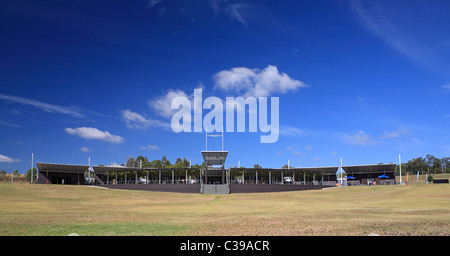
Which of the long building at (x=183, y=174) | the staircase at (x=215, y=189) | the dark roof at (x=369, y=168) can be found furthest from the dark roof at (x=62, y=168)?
the dark roof at (x=369, y=168)

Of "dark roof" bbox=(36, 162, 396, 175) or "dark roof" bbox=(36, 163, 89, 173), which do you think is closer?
"dark roof" bbox=(36, 163, 89, 173)

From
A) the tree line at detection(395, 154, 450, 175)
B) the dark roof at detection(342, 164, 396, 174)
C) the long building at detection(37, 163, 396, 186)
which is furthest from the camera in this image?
the tree line at detection(395, 154, 450, 175)

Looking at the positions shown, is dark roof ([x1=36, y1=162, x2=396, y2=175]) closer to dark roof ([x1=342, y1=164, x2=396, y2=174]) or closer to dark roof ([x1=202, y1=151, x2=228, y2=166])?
dark roof ([x1=342, y1=164, x2=396, y2=174])

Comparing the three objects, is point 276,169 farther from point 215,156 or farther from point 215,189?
point 215,156

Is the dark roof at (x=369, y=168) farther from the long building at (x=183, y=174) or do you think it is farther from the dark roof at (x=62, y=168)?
the dark roof at (x=62, y=168)

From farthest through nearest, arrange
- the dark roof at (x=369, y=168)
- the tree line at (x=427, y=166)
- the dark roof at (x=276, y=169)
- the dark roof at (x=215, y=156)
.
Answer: the tree line at (x=427, y=166)
the dark roof at (x=369, y=168)
the dark roof at (x=276, y=169)
the dark roof at (x=215, y=156)

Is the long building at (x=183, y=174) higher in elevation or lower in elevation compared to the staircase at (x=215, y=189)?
higher

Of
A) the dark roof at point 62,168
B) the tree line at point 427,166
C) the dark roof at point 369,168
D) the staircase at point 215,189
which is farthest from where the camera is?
the tree line at point 427,166

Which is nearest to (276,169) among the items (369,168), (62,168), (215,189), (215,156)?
(215,189)

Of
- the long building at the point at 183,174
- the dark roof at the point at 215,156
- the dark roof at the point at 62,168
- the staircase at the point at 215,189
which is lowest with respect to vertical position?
the staircase at the point at 215,189

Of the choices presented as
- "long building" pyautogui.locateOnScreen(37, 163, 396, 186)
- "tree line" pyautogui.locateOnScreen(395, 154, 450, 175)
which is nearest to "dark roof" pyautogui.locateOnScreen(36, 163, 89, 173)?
"long building" pyautogui.locateOnScreen(37, 163, 396, 186)

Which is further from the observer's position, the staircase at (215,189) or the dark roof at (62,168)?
the dark roof at (62,168)

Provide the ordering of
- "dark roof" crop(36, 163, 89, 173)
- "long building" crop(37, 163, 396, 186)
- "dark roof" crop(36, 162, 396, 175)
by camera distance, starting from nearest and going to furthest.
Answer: "dark roof" crop(36, 163, 89, 173), "dark roof" crop(36, 162, 396, 175), "long building" crop(37, 163, 396, 186)
